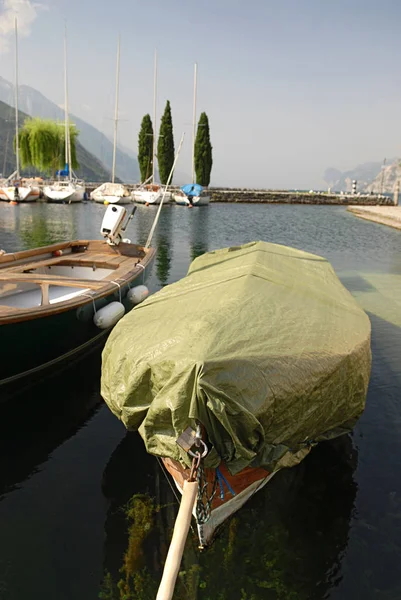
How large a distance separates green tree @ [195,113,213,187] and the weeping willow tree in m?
19.0

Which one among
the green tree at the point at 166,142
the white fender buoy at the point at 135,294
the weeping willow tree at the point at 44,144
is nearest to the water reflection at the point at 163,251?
the white fender buoy at the point at 135,294

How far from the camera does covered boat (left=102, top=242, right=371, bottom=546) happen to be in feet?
13.4

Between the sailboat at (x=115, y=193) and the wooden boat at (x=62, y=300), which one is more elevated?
the sailboat at (x=115, y=193)

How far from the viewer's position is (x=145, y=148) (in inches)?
2879

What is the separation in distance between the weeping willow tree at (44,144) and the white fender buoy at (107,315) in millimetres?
63380

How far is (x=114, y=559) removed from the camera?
16.0 feet

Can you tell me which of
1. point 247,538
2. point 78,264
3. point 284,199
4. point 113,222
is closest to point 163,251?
point 113,222

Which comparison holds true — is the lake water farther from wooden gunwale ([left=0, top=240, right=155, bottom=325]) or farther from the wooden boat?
wooden gunwale ([left=0, top=240, right=155, bottom=325])

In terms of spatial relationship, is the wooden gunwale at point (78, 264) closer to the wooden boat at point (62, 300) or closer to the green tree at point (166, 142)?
the wooden boat at point (62, 300)

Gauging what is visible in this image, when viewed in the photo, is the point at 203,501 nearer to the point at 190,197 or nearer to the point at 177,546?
the point at 177,546

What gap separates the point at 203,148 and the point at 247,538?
243ft

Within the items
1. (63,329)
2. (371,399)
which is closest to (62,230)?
(63,329)

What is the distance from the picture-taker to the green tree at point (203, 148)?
7406 centimetres

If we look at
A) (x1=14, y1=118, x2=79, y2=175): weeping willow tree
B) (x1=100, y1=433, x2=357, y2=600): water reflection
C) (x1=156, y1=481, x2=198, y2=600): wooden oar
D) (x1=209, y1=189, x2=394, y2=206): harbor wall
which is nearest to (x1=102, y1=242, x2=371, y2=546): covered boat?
(x1=156, y1=481, x2=198, y2=600): wooden oar
